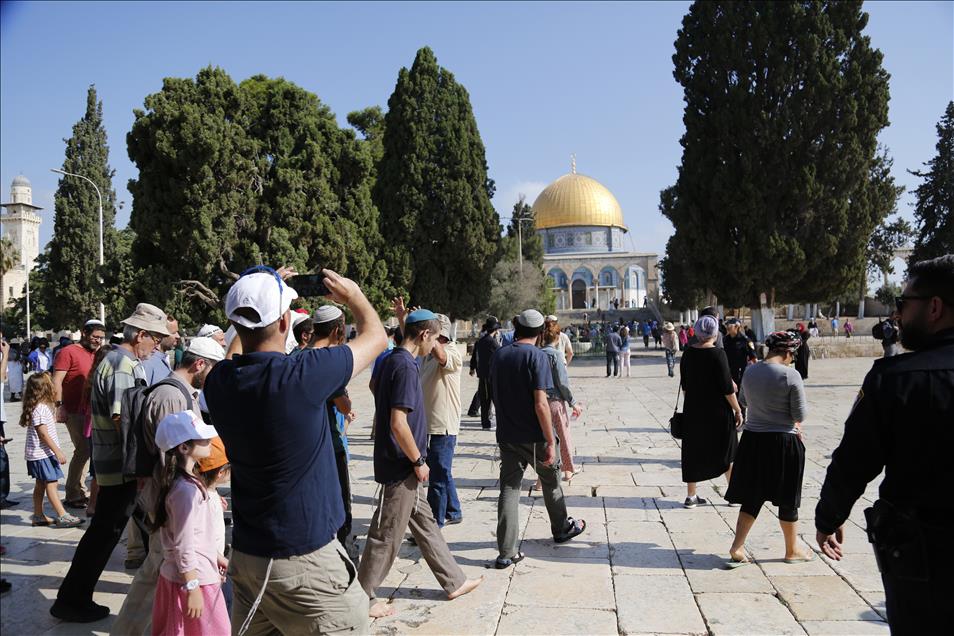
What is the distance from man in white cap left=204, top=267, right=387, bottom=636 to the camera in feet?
7.77

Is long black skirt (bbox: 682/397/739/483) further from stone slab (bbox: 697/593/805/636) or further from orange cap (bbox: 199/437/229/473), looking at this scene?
orange cap (bbox: 199/437/229/473)

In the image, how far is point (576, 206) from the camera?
79.2 metres

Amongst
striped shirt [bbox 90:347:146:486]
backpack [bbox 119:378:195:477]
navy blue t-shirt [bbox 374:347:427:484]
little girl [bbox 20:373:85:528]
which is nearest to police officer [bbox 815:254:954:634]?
navy blue t-shirt [bbox 374:347:427:484]

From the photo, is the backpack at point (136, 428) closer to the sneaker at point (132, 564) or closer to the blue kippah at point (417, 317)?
the sneaker at point (132, 564)

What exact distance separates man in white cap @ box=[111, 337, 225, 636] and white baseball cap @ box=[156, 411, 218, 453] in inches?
10.8

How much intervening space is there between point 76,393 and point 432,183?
961 inches

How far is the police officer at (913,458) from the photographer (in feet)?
7.97

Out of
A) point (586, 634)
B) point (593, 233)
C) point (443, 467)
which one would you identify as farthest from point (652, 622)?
point (593, 233)

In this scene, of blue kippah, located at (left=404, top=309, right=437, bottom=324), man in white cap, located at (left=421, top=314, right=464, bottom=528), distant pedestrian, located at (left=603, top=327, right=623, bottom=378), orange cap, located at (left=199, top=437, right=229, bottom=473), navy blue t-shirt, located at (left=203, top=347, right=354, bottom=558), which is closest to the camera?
navy blue t-shirt, located at (left=203, top=347, right=354, bottom=558)

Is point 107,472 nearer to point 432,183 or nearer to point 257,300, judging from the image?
point 257,300

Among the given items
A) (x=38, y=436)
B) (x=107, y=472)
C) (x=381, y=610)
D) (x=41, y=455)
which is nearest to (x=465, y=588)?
(x=381, y=610)

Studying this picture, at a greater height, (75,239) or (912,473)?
(75,239)

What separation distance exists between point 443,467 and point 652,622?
89.3 inches

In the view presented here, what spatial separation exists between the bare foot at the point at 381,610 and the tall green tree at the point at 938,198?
40.7 metres
